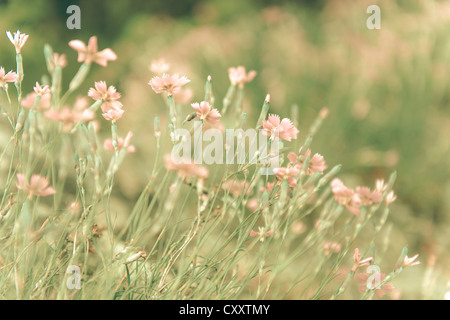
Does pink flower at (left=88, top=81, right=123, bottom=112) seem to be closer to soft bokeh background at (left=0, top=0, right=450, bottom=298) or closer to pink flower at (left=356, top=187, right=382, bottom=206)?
pink flower at (left=356, top=187, right=382, bottom=206)

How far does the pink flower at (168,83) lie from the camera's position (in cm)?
65

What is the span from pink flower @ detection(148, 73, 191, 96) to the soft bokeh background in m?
0.93

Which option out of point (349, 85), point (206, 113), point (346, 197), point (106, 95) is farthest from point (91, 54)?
point (349, 85)

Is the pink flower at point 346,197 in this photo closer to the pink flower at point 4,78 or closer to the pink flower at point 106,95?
the pink flower at point 106,95

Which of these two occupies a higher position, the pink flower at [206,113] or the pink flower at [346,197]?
the pink flower at [206,113]

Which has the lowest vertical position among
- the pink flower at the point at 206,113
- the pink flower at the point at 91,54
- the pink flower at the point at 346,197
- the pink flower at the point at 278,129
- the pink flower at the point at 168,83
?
the pink flower at the point at 346,197

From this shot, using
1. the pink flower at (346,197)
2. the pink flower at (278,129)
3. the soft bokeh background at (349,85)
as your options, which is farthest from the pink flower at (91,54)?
the soft bokeh background at (349,85)

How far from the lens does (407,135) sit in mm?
2062

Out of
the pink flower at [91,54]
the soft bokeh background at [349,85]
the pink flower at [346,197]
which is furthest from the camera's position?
the soft bokeh background at [349,85]

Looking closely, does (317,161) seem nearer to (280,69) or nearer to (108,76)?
(280,69)

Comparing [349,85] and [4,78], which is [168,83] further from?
[349,85]

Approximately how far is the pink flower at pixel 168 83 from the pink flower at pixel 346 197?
0.28 m

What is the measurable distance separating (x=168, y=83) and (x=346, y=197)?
323 millimetres

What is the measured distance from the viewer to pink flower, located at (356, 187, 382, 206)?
0.73 m
